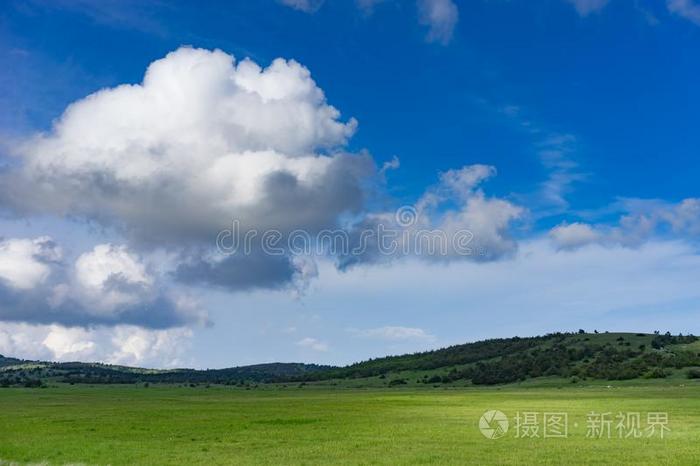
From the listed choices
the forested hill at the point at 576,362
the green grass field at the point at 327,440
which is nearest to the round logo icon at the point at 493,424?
the green grass field at the point at 327,440

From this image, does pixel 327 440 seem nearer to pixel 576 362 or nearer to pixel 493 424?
pixel 493 424

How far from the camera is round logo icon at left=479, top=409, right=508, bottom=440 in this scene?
46.8 metres

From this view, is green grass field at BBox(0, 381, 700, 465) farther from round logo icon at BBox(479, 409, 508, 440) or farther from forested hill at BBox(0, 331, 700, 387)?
forested hill at BBox(0, 331, 700, 387)

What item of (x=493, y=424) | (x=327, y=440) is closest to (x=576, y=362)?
(x=493, y=424)

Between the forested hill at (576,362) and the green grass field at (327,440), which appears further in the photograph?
the forested hill at (576,362)

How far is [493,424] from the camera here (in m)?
53.5

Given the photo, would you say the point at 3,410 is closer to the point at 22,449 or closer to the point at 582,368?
the point at 22,449

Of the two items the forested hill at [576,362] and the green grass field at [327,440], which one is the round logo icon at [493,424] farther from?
the forested hill at [576,362]

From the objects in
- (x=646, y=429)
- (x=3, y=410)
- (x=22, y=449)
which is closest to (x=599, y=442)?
(x=646, y=429)

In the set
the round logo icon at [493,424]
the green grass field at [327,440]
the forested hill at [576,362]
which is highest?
the forested hill at [576,362]

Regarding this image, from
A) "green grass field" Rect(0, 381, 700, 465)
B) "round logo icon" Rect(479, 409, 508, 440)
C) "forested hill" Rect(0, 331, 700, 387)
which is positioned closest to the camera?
"green grass field" Rect(0, 381, 700, 465)

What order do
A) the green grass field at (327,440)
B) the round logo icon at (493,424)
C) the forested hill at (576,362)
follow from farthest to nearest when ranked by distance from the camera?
the forested hill at (576,362) < the round logo icon at (493,424) < the green grass field at (327,440)

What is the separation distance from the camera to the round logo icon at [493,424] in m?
46.8

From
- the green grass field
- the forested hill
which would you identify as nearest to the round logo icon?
the green grass field
